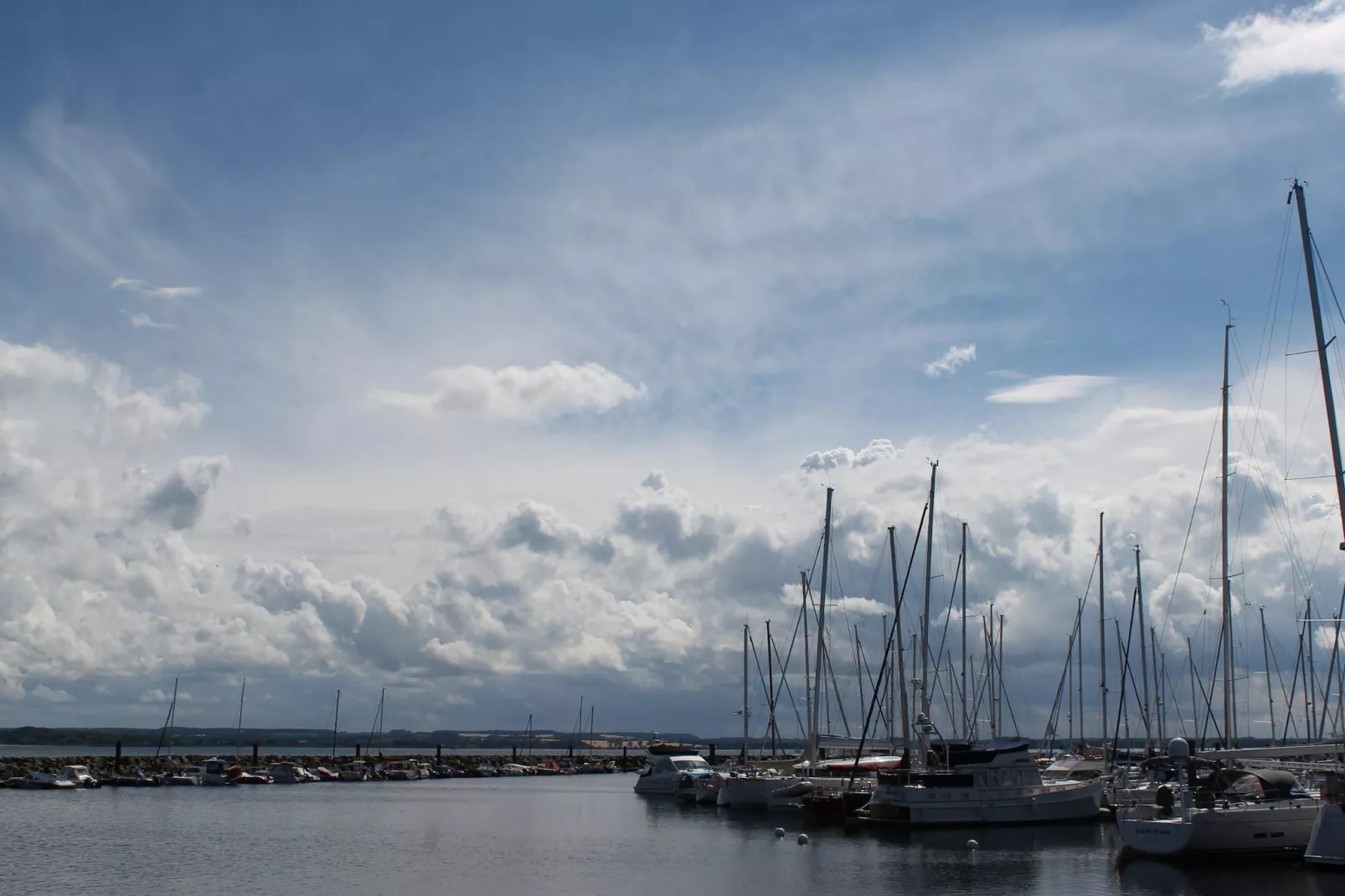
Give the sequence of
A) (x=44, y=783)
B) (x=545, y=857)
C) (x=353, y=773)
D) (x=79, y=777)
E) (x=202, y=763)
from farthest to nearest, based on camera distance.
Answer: (x=202, y=763)
(x=353, y=773)
(x=79, y=777)
(x=44, y=783)
(x=545, y=857)

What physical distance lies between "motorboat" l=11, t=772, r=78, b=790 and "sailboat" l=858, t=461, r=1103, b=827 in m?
81.1

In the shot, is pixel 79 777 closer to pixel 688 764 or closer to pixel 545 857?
pixel 688 764

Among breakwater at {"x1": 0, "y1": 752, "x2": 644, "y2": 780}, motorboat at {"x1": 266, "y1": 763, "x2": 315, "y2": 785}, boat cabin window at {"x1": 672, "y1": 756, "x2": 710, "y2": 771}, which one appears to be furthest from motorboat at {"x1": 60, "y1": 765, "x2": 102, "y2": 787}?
boat cabin window at {"x1": 672, "y1": 756, "x2": 710, "y2": 771}

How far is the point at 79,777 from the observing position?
109 meters

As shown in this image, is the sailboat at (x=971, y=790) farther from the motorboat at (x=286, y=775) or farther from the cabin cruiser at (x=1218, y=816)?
the motorboat at (x=286, y=775)

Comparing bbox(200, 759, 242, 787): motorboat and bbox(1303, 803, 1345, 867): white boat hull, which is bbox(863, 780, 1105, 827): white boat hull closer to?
bbox(1303, 803, 1345, 867): white boat hull

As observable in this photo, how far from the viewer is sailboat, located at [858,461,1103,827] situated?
5853 centimetres

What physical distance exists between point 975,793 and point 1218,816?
16.3 m

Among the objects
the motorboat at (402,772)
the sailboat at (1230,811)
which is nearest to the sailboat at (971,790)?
the sailboat at (1230,811)

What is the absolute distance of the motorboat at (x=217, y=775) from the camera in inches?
4700

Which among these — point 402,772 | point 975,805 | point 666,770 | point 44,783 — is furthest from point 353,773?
point 975,805

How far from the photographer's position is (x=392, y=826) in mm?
71625

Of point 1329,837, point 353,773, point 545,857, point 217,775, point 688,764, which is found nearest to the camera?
point 1329,837

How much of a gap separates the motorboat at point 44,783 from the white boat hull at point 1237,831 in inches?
3870
